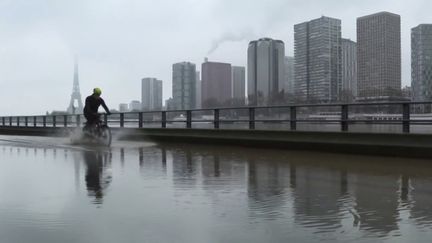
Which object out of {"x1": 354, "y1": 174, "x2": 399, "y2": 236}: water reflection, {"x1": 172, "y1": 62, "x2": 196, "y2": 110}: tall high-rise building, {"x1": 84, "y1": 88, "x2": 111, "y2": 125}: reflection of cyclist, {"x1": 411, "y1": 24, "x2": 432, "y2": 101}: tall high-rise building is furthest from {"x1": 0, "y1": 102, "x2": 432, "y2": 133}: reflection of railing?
{"x1": 172, "y1": 62, "x2": 196, "y2": 110}: tall high-rise building

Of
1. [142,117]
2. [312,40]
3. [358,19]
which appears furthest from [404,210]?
[312,40]

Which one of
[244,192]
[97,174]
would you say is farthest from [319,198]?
[97,174]

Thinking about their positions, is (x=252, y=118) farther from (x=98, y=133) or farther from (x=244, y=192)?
(x=244, y=192)

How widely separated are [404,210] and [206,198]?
2.66 metres

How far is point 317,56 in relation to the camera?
38.7 meters

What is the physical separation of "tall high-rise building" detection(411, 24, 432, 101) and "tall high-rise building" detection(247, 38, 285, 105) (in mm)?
10501

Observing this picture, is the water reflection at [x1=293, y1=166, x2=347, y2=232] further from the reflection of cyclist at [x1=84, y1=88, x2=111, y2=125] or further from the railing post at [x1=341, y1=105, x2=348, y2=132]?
the reflection of cyclist at [x1=84, y1=88, x2=111, y2=125]

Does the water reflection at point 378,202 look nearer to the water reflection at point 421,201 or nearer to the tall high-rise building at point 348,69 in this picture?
the water reflection at point 421,201

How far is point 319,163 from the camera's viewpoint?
12312 millimetres

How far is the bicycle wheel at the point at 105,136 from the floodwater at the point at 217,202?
702 cm

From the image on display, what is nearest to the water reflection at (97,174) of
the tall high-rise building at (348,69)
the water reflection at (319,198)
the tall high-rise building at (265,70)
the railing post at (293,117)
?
the water reflection at (319,198)

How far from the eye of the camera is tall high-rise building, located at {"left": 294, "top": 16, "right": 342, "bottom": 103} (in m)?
33.1

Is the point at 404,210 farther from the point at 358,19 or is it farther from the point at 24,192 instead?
the point at 358,19

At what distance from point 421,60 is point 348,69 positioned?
27.4ft
